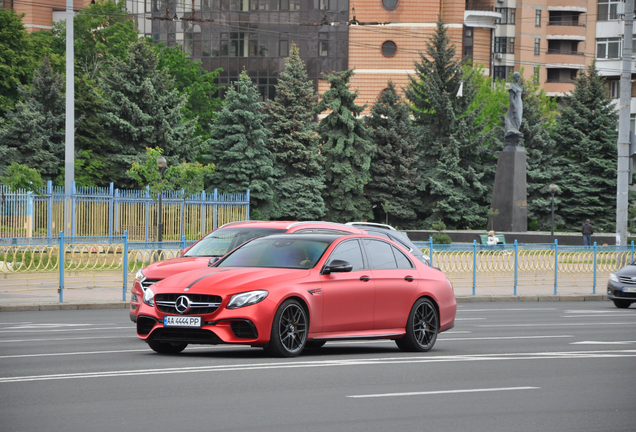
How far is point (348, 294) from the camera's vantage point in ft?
38.0

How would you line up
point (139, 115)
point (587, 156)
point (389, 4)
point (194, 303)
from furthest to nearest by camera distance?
1. point (389, 4)
2. point (587, 156)
3. point (139, 115)
4. point (194, 303)

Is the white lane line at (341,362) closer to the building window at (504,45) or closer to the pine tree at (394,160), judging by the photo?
the pine tree at (394,160)

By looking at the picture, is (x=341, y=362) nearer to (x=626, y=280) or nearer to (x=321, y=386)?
(x=321, y=386)

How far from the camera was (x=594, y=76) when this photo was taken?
66562mm

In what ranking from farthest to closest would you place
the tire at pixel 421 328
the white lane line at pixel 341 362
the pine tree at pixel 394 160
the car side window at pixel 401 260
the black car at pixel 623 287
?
1. the pine tree at pixel 394 160
2. the black car at pixel 623 287
3. the car side window at pixel 401 260
4. the tire at pixel 421 328
5. the white lane line at pixel 341 362

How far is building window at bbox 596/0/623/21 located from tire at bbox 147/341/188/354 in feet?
284

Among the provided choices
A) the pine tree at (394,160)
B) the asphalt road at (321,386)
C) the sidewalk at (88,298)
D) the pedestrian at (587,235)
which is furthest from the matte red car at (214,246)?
the pine tree at (394,160)

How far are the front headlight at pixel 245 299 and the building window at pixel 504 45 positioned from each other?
82.9m

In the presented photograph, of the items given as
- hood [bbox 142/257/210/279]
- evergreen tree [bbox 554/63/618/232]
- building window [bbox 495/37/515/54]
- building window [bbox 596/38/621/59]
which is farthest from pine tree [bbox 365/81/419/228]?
hood [bbox 142/257/210/279]

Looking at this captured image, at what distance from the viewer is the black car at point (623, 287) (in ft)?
78.5

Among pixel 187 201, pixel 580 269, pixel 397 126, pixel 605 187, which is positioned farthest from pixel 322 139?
pixel 580 269

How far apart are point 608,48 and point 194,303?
8694 cm

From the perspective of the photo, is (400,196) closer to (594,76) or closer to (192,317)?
(594,76)

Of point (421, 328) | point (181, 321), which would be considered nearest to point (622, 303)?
point (421, 328)
